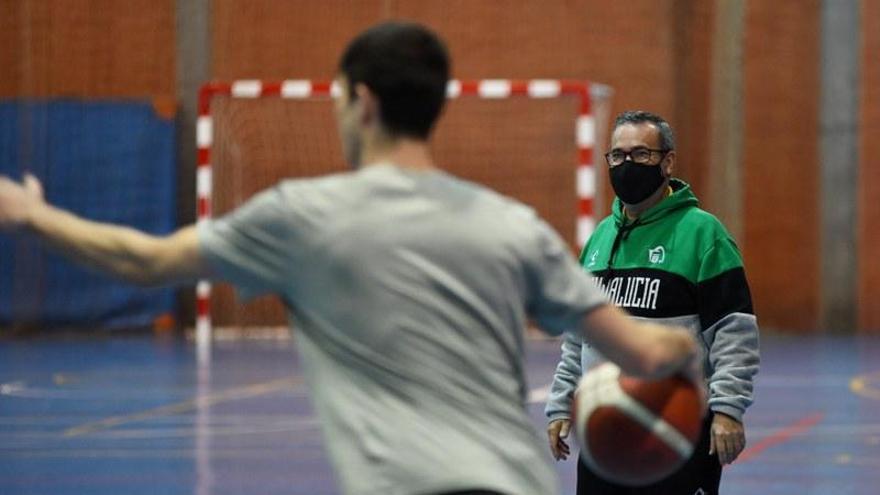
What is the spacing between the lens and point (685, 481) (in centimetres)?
497

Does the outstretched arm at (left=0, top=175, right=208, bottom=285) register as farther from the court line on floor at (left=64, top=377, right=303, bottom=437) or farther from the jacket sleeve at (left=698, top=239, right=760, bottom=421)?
the court line on floor at (left=64, top=377, right=303, bottom=437)

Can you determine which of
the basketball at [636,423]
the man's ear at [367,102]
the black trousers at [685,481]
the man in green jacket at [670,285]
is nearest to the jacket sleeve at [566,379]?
the man in green jacket at [670,285]

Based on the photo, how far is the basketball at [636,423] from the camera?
325 centimetres

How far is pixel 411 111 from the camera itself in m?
2.86

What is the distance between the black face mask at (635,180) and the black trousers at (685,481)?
681mm

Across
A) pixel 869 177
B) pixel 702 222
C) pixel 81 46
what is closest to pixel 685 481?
pixel 702 222

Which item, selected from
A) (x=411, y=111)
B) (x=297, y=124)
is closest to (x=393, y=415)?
(x=411, y=111)

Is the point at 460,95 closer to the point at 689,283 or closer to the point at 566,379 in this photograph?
the point at 566,379

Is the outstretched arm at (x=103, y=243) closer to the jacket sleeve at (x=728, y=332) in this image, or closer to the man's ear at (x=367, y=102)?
the man's ear at (x=367, y=102)

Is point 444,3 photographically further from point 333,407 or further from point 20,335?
point 333,407

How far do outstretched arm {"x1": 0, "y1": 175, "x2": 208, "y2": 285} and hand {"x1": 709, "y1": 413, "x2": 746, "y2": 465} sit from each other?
7.72 ft

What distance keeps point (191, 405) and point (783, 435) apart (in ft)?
14.2

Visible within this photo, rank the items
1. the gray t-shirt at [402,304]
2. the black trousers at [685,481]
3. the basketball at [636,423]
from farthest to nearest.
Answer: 1. the black trousers at [685,481]
2. the basketball at [636,423]
3. the gray t-shirt at [402,304]

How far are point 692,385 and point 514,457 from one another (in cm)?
50
